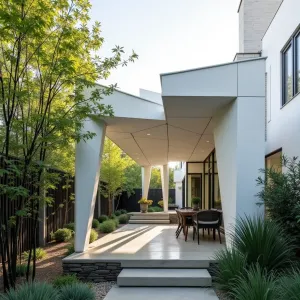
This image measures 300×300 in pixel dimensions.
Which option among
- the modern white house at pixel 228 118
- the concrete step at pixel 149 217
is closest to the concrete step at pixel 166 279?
the modern white house at pixel 228 118

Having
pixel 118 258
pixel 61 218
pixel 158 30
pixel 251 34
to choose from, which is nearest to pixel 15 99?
pixel 118 258

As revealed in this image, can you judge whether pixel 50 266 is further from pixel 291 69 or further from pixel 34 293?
pixel 291 69

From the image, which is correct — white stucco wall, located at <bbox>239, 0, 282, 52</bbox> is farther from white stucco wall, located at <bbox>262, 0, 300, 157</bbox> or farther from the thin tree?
the thin tree

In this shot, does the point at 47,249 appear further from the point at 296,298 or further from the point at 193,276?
the point at 296,298

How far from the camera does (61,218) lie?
10.5m

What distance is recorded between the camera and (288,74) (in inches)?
307

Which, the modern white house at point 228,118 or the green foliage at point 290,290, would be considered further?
the modern white house at point 228,118

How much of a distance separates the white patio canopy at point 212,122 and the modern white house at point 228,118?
0.02 metres

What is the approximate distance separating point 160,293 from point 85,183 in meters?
2.91

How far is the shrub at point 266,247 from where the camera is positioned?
4.71 m

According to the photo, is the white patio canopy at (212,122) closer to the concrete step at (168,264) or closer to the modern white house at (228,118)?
the modern white house at (228,118)

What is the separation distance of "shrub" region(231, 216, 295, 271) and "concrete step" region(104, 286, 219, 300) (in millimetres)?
886

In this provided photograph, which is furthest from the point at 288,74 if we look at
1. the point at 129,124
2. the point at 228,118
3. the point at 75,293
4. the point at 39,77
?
the point at 75,293

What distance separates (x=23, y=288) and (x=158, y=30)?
707 cm
